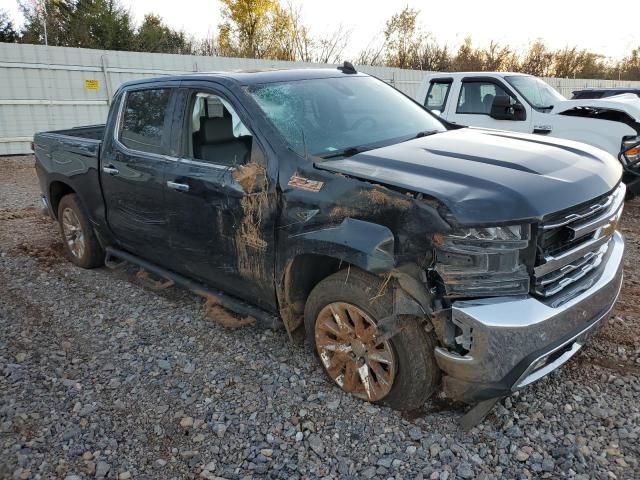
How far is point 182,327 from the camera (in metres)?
4.05

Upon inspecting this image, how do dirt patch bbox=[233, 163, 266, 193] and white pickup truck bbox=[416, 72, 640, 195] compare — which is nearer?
dirt patch bbox=[233, 163, 266, 193]

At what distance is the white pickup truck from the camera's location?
22.7 ft

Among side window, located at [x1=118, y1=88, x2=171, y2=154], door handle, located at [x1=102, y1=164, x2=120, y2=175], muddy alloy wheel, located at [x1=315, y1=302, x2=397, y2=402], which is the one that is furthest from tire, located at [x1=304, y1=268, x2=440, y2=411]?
door handle, located at [x1=102, y1=164, x2=120, y2=175]

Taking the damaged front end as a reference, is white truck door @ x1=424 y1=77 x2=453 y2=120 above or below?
above

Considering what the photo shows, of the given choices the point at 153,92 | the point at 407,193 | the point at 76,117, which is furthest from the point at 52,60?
the point at 407,193

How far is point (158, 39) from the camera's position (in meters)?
27.7

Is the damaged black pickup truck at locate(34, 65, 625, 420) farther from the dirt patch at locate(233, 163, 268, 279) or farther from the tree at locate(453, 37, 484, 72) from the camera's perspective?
the tree at locate(453, 37, 484, 72)

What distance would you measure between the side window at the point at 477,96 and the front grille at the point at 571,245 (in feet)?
19.5

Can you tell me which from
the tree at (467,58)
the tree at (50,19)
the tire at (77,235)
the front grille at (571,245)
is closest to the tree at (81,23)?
the tree at (50,19)

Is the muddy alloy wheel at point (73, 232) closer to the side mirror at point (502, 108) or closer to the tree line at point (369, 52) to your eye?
the side mirror at point (502, 108)

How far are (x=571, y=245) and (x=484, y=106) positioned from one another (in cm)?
644

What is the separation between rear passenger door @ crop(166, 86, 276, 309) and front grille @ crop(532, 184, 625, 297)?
152 centimetres

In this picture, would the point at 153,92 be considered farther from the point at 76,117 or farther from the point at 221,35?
the point at 221,35

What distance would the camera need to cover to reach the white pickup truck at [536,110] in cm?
693
